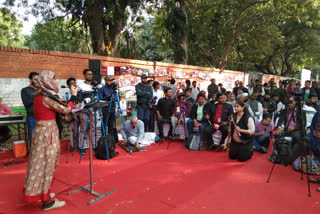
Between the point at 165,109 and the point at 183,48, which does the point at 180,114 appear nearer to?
the point at 165,109

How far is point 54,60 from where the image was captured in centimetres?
646

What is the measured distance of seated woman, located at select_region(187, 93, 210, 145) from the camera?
6.26 m

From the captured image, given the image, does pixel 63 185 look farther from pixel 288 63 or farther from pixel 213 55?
pixel 288 63

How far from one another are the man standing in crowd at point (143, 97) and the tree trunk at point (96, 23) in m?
3.54

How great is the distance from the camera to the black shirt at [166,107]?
6.83m

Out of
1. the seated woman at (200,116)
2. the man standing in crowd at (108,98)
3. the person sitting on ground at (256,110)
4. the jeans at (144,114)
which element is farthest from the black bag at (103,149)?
the person sitting on ground at (256,110)

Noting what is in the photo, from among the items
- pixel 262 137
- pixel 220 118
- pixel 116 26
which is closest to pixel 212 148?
pixel 220 118

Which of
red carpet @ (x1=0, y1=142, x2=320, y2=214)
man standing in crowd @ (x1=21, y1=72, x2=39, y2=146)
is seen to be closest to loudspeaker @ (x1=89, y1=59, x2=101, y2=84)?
man standing in crowd @ (x1=21, y1=72, x2=39, y2=146)

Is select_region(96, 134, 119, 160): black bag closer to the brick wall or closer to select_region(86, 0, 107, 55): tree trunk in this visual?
the brick wall

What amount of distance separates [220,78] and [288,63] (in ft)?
62.6

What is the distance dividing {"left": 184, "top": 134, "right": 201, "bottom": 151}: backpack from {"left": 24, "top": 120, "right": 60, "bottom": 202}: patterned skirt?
150 inches

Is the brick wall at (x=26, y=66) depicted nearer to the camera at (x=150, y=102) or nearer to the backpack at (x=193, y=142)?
the camera at (x=150, y=102)

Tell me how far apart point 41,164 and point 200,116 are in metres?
4.58

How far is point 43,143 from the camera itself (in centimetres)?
289
